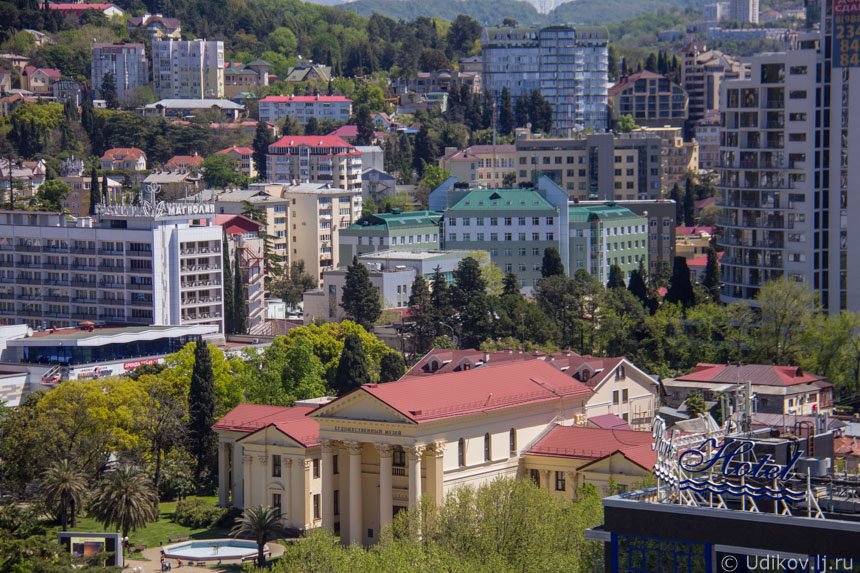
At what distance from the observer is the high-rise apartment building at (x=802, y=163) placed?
373 feet

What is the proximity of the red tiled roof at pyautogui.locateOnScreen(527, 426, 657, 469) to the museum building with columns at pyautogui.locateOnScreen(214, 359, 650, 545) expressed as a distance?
0.56 feet

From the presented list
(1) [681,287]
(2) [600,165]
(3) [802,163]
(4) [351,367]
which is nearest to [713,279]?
(1) [681,287]

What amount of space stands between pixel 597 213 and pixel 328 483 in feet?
274

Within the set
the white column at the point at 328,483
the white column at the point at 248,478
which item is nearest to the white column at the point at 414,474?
the white column at the point at 328,483

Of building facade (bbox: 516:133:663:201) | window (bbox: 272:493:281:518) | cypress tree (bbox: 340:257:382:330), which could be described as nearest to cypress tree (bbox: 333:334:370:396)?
window (bbox: 272:493:281:518)

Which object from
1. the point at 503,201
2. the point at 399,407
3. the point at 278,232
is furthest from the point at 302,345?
the point at 278,232

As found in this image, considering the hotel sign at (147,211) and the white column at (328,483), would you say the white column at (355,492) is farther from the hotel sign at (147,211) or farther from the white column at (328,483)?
the hotel sign at (147,211)

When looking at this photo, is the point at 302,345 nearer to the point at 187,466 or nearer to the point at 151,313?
the point at 187,466

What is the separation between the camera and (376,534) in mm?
78750

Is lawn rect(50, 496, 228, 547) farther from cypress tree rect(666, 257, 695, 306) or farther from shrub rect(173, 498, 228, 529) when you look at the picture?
cypress tree rect(666, 257, 695, 306)

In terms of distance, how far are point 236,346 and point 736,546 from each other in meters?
77.9

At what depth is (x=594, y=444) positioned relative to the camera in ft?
254

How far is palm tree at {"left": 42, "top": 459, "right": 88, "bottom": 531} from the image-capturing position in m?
80.2

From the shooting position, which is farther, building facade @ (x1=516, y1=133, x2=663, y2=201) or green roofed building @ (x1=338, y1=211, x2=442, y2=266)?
building facade @ (x1=516, y1=133, x2=663, y2=201)
